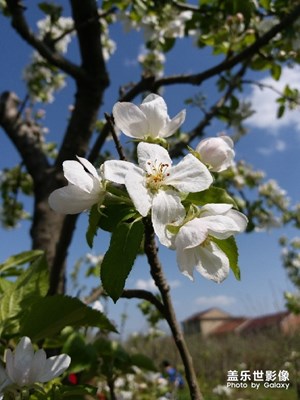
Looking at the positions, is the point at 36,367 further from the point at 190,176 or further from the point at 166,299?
the point at 190,176

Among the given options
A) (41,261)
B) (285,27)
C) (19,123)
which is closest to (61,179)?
(19,123)

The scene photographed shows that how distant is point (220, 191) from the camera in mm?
766

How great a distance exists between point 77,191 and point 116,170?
8 centimetres

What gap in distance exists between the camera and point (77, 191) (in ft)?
2.36

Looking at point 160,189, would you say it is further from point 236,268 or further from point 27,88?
point 27,88

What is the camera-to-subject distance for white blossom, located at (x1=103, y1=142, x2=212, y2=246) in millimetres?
670

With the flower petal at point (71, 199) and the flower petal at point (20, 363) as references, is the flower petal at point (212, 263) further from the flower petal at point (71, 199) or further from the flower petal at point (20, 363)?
the flower petal at point (20, 363)

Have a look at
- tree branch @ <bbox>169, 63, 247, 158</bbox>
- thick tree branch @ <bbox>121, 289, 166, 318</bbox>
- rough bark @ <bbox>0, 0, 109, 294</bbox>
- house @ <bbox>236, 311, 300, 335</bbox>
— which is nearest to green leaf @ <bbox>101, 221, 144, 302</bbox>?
thick tree branch @ <bbox>121, 289, 166, 318</bbox>

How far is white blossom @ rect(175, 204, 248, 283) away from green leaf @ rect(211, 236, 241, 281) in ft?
0.03

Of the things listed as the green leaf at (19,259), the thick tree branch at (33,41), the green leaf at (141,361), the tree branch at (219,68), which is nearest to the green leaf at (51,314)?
the green leaf at (19,259)

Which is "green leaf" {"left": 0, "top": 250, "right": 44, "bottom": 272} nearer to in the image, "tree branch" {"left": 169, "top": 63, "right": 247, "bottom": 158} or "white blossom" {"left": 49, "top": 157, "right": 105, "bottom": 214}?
"white blossom" {"left": 49, "top": 157, "right": 105, "bottom": 214}

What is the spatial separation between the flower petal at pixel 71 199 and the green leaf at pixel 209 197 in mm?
149

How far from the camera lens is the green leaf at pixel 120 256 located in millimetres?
668

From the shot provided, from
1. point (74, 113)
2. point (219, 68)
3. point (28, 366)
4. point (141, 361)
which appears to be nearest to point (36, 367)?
point (28, 366)
